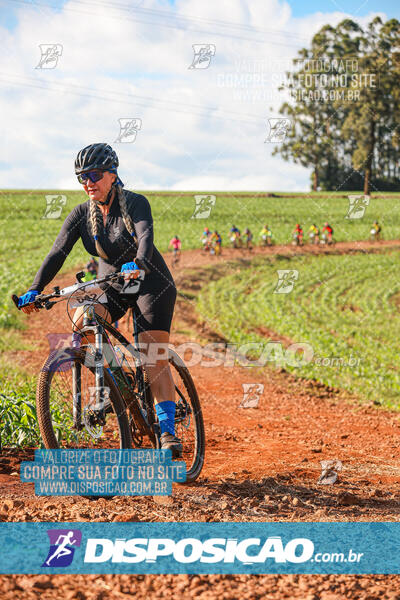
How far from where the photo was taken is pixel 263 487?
15.1 feet

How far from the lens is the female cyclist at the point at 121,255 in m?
4.19

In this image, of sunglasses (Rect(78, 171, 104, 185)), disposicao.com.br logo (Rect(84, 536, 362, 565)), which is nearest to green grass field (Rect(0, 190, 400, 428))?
sunglasses (Rect(78, 171, 104, 185))

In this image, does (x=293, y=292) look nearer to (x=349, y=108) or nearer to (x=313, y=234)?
(x=313, y=234)

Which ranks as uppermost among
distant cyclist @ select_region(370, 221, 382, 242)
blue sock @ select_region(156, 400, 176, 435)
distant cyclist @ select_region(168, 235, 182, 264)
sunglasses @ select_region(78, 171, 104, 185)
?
distant cyclist @ select_region(370, 221, 382, 242)

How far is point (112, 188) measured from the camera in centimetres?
428

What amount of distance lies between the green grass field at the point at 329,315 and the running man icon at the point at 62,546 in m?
6.09

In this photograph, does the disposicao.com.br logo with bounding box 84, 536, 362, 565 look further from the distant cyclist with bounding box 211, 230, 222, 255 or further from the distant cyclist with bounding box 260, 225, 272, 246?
the distant cyclist with bounding box 260, 225, 272, 246

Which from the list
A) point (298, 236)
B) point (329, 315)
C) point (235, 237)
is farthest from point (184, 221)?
point (329, 315)

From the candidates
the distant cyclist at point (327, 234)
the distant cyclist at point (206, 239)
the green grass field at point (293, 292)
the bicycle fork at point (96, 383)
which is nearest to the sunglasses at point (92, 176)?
the bicycle fork at point (96, 383)

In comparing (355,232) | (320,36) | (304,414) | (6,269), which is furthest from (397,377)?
(320,36)

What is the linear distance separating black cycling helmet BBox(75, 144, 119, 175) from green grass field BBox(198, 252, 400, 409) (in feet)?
19.2

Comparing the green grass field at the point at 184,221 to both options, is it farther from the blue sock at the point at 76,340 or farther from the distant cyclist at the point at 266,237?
the blue sock at the point at 76,340

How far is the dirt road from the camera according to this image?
2.83 meters

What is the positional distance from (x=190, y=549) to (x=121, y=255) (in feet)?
6.73
